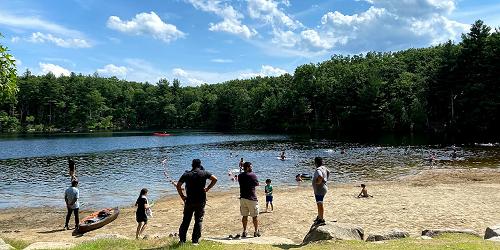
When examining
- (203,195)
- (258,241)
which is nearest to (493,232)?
(258,241)

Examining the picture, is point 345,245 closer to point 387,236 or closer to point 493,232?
point 387,236

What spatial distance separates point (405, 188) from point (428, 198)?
185 inches

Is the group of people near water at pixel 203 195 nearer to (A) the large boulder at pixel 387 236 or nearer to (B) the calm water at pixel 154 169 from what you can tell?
(A) the large boulder at pixel 387 236

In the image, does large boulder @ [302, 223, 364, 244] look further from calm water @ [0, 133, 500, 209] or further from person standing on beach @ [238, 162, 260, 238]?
calm water @ [0, 133, 500, 209]

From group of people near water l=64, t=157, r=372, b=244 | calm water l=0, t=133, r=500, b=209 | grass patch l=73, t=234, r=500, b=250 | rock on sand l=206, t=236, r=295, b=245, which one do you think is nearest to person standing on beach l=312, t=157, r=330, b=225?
group of people near water l=64, t=157, r=372, b=244

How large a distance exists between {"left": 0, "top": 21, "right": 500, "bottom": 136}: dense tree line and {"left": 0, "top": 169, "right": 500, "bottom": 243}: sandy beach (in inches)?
1415

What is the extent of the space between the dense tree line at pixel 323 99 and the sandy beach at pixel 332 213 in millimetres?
35930

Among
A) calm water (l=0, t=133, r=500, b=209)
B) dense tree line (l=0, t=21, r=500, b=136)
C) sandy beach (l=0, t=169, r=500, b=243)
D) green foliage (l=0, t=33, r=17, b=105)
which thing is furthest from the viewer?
dense tree line (l=0, t=21, r=500, b=136)

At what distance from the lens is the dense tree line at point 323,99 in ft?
277

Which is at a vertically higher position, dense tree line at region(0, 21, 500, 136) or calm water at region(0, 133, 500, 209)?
dense tree line at region(0, 21, 500, 136)

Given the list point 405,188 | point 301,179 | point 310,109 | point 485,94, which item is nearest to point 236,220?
point 405,188

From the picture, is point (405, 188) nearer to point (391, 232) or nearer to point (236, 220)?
point (236, 220)

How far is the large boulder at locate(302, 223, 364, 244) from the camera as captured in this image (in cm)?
1292

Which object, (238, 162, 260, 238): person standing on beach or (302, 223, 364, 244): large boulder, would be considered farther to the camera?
(238, 162, 260, 238): person standing on beach
